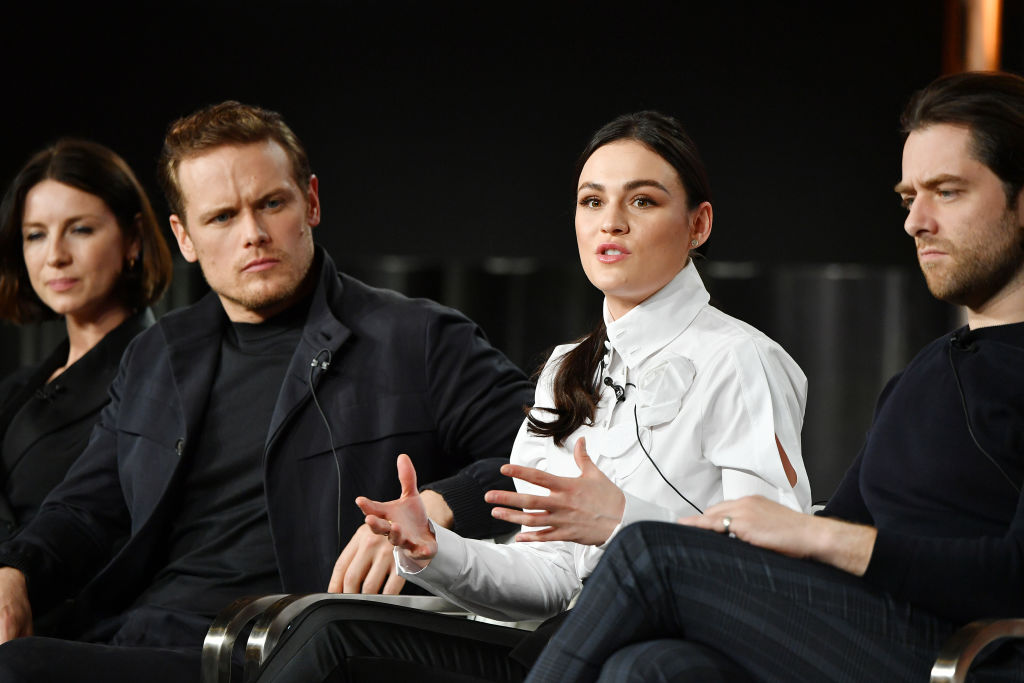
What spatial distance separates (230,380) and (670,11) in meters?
3.06

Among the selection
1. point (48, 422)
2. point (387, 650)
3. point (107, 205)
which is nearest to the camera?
point (387, 650)

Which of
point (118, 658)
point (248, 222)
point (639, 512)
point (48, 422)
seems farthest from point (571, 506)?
point (48, 422)

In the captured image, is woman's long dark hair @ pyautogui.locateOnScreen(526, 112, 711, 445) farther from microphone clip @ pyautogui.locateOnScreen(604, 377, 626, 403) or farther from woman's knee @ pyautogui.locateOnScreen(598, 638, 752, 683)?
woman's knee @ pyautogui.locateOnScreen(598, 638, 752, 683)

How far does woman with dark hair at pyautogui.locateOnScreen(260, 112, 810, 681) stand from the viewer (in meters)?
2.03

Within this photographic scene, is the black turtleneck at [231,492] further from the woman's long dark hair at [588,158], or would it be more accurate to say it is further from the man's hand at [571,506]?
the man's hand at [571,506]

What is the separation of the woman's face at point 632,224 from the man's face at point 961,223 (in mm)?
395

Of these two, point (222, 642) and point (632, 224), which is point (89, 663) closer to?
point (222, 642)

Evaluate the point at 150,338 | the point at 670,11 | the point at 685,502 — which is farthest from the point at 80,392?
the point at 670,11

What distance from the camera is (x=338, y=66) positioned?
543 cm

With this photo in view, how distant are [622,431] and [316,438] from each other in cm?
78

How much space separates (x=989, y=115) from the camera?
6.55 ft

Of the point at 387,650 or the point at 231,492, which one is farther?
the point at 231,492

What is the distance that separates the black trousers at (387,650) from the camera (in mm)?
2076

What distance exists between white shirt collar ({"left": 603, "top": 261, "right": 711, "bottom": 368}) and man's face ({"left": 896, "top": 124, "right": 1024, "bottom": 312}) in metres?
0.39
